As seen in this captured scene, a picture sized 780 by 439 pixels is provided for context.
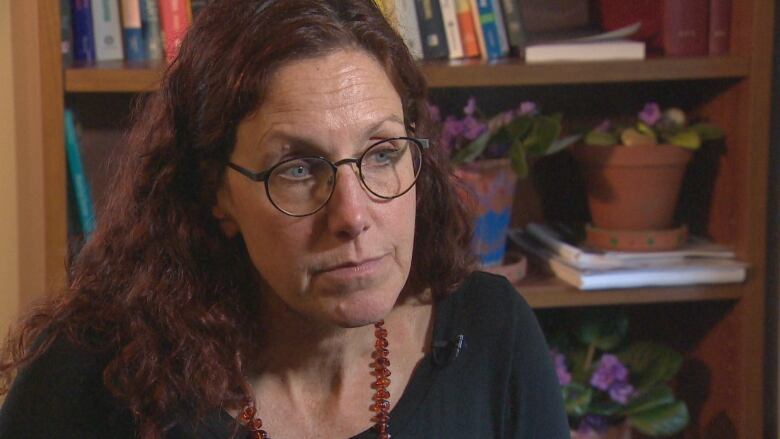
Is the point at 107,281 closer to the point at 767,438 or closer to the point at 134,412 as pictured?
the point at 134,412

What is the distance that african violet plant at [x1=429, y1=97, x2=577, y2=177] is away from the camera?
156 cm

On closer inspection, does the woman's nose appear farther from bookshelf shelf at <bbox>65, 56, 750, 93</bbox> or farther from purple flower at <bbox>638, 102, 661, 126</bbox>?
purple flower at <bbox>638, 102, 661, 126</bbox>

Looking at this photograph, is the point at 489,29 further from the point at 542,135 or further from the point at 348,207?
the point at 348,207

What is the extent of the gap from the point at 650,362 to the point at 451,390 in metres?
0.78

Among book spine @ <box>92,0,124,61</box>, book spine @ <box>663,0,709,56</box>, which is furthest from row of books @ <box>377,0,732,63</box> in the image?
book spine @ <box>92,0,124,61</box>

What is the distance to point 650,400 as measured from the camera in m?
1.71

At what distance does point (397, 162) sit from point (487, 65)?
59 cm

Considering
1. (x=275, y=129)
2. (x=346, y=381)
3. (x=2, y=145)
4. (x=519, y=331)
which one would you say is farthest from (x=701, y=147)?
(x=2, y=145)

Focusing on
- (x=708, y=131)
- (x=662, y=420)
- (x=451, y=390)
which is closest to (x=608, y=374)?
(x=662, y=420)

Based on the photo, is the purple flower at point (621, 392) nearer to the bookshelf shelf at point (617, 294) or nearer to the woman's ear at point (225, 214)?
the bookshelf shelf at point (617, 294)

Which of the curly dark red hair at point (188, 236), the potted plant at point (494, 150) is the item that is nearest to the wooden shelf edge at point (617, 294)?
the potted plant at point (494, 150)

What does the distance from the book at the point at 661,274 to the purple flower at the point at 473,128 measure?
266mm

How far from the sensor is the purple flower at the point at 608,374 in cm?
172

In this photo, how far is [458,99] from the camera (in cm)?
182
